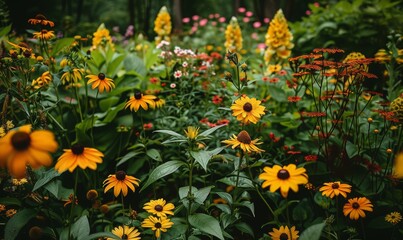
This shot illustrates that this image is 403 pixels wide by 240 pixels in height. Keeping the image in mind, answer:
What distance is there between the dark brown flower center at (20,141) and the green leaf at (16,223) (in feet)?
2.01

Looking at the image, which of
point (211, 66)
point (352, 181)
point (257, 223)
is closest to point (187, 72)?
point (211, 66)

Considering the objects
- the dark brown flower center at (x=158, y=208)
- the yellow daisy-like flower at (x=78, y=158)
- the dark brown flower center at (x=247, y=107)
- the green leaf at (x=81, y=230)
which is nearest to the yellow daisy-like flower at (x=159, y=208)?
the dark brown flower center at (x=158, y=208)

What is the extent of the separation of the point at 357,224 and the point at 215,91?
1285 millimetres

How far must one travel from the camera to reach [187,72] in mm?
2553

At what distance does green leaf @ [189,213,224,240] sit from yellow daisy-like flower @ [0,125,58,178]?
63 centimetres

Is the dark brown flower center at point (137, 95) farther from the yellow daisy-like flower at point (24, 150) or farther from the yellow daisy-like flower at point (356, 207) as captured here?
the yellow daisy-like flower at point (356, 207)

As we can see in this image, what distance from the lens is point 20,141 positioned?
3.02 ft

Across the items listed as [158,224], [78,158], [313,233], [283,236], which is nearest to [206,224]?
[158,224]

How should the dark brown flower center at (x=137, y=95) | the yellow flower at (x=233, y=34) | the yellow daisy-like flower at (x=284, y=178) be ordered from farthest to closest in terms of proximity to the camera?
the yellow flower at (x=233, y=34) < the dark brown flower center at (x=137, y=95) < the yellow daisy-like flower at (x=284, y=178)

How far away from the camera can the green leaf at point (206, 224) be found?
4.13 feet

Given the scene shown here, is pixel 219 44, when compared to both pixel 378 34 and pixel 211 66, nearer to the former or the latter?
pixel 378 34

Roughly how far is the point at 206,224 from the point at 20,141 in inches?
29.0

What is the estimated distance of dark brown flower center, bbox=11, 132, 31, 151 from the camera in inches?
36.2

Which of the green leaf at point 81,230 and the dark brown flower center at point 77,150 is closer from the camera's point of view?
the dark brown flower center at point 77,150
